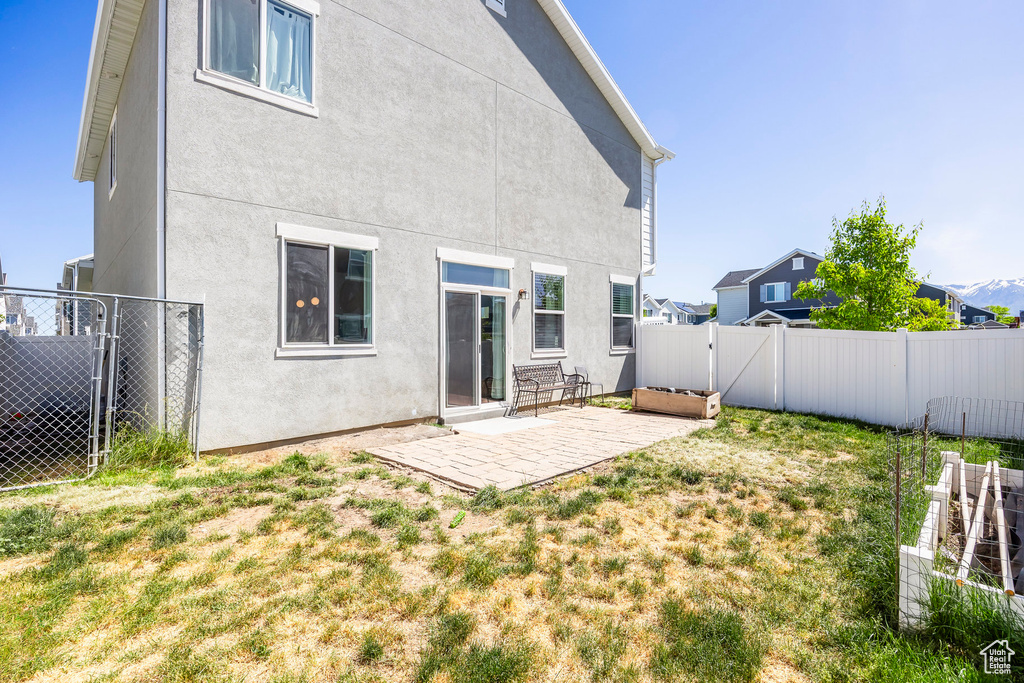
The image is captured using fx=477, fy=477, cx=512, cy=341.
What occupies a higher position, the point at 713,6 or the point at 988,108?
the point at 713,6

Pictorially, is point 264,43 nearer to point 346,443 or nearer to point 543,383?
point 346,443

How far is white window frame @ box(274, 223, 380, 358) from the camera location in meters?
6.64

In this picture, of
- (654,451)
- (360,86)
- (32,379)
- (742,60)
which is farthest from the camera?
(742,60)

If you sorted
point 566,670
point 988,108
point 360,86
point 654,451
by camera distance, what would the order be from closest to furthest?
1. point 566,670
2. point 654,451
3. point 360,86
4. point 988,108

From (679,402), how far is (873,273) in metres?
7.17

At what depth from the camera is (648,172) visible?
13742 millimetres

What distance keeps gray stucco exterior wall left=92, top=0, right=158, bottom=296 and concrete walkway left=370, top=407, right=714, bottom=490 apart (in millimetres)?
4236

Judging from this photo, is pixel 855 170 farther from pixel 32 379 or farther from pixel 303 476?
pixel 32 379

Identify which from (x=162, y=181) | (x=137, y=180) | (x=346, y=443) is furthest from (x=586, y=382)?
(x=137, y=180)

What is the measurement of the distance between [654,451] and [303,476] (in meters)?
4.54

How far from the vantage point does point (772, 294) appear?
35781 mm

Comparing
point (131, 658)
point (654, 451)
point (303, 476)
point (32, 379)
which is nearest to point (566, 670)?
point (131, 658)

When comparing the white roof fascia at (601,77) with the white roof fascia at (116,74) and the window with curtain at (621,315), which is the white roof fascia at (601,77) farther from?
the window with curtain at (621,315)

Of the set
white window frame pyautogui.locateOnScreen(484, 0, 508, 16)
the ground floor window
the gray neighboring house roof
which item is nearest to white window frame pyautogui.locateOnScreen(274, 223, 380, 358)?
the ground floor window
